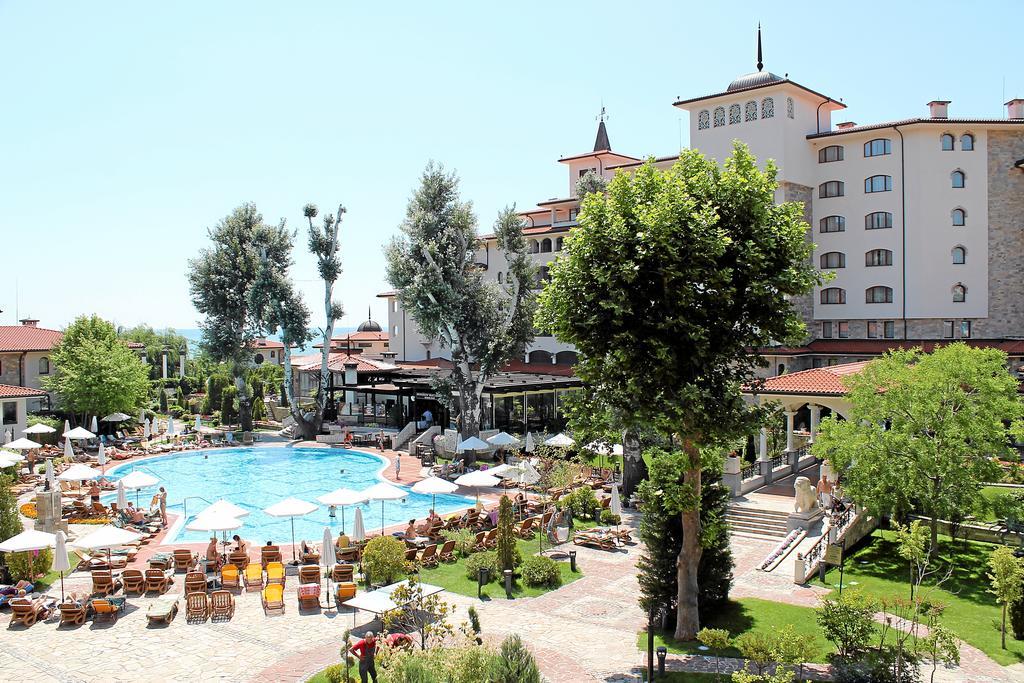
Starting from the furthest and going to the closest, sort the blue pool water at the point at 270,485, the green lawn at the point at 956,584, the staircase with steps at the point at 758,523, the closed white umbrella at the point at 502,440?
the closed white umbrella at the point at 502,440 < the blue pool water at the point at 270,485 < the staircase with steps at the point at 758,523 < the green lawn at the point at 956,584

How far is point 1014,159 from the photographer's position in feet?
141

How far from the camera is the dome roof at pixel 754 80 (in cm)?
4411

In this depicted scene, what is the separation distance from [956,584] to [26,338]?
54.9m

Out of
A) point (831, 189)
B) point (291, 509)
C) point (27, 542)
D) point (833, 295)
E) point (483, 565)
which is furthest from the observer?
point (833, 295)

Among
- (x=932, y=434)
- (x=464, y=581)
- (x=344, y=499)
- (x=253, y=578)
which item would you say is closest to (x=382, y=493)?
(x=344, y=499)

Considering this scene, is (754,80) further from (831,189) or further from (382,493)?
(382,493)

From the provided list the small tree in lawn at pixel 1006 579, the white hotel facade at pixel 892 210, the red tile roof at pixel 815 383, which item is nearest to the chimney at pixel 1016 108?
the white hotel facade at pixel 892 210

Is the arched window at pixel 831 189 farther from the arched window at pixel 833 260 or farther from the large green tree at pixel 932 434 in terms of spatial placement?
the large green tree at pixel 932 434

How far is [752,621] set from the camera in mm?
17188

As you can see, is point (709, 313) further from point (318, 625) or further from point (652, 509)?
point (318, 625)

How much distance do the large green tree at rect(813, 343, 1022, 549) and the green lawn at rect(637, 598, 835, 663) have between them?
15.9 feet

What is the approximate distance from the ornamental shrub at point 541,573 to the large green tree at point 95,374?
109ft

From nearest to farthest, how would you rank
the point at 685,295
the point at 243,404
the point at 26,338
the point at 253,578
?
the point at 685,295
the point at 253,578
the point at 243,404
the point at 26,338

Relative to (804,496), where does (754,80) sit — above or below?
above
